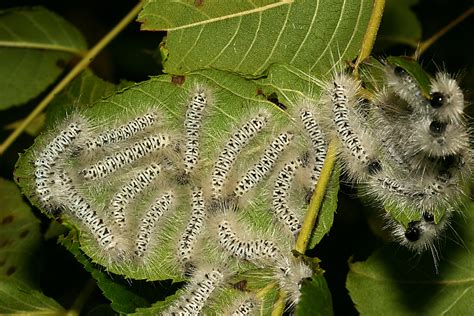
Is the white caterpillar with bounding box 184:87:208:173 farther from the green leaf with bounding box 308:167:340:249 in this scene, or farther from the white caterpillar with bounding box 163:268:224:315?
the green leaf with bounding box 308:167:340:249

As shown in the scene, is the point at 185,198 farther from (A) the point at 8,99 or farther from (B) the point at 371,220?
(A) the point at 8,99

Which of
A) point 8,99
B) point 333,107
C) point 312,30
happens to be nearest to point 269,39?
point 312,30

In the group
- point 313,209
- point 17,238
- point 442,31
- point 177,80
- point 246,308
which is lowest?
point 17,238

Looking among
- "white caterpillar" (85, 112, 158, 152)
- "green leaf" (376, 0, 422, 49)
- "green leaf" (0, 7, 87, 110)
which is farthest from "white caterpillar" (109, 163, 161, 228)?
"green leaf" (376, 0, 422, 49)

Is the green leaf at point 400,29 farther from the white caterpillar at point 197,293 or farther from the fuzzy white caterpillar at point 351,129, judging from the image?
the white caterpillar at point 197,293

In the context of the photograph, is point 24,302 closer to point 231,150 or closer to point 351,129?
point 231,150

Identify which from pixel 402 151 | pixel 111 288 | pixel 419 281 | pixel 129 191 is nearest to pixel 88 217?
pixel 129 191

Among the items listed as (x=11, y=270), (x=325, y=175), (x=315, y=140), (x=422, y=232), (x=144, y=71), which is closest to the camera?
(x=325, y=175)

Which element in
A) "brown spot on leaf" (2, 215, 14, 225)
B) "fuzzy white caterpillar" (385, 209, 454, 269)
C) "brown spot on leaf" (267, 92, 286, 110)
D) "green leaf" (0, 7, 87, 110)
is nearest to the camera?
"fuzzy white caterpillar" (385, 209, 454, 269)
